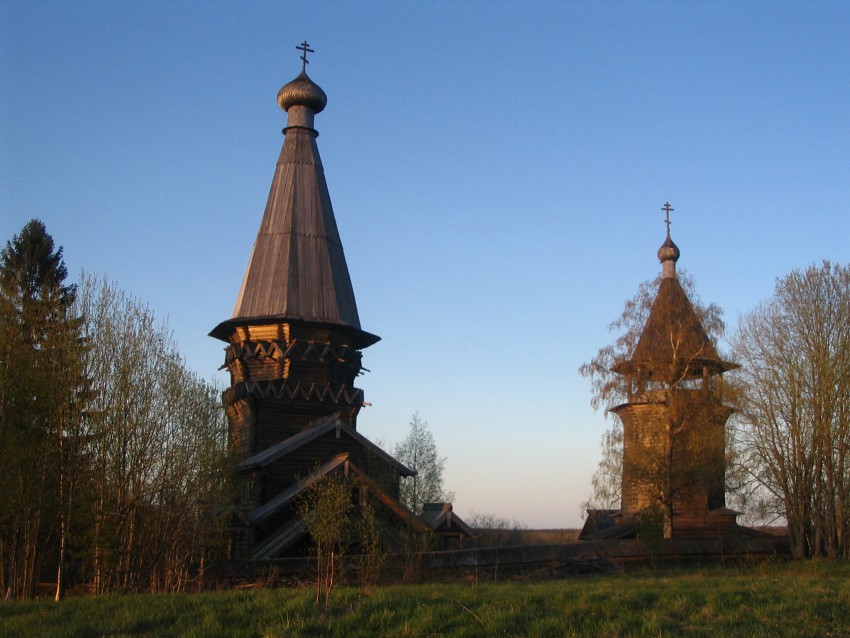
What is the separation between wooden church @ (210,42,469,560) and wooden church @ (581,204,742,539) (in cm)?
619

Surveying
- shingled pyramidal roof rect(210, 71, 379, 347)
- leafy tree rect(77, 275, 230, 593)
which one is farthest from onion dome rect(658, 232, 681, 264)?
leafy tree rect(77, 275, 230, 593)

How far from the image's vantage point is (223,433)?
80.2 ft

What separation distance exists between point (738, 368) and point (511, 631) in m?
19.5

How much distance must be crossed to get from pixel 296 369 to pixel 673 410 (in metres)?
12.3

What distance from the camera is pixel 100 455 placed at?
737 inches

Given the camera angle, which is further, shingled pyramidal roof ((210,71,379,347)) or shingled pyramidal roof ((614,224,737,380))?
shingled pyramidal roof ((210,71,379,347))

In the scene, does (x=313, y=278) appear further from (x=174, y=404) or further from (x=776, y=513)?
(x=776, y=513)

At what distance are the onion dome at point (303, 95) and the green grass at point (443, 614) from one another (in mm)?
24986

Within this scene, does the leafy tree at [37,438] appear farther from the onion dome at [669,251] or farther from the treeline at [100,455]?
the onion dome at [669,251]

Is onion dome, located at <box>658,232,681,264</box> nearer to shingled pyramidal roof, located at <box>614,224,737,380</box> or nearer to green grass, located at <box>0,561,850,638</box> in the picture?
shingled pyramidal roof, located at <box>614,224,737,380</box>

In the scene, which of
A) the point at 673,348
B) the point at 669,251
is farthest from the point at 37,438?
the point at 669,251

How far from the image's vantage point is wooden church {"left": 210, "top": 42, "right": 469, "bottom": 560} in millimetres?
27359

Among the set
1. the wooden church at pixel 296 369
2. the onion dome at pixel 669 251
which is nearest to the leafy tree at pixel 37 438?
the wooden church at pixel 296 369

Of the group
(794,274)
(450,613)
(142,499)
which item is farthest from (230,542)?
(794,274)
